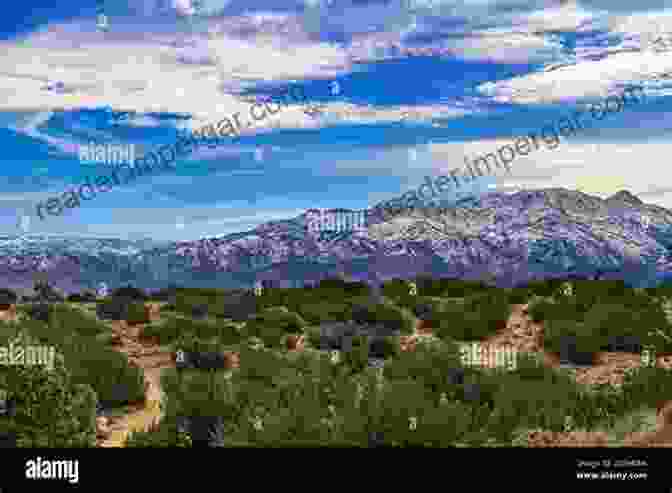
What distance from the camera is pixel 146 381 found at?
1923 cm

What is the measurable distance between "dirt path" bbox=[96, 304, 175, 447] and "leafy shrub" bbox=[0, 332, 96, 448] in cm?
72

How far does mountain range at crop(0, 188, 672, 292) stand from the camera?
180 feet

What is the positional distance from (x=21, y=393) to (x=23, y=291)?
838 inches

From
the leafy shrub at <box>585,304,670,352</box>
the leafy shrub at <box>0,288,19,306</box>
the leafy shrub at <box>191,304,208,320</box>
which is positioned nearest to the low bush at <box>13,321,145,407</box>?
the leafy shrub at <box>191,304,208,320</box>

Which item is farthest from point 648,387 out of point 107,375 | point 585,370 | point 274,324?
point 274,324

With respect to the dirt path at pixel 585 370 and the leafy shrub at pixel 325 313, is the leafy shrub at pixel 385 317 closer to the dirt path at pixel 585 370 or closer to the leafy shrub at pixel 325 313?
the leafy shrub at pixel 325 313

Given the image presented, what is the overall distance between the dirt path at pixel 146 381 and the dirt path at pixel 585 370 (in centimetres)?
641

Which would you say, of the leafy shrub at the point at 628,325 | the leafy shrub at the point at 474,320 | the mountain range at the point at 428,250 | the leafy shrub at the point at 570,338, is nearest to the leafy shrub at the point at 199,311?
the leafy shrub at the point at 474,320

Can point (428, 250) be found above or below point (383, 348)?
below

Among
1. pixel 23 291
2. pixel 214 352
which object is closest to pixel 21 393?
pixel 214 352

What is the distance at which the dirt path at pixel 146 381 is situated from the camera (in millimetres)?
15492

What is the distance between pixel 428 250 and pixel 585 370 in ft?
264

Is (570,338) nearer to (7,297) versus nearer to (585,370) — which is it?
(585,370)

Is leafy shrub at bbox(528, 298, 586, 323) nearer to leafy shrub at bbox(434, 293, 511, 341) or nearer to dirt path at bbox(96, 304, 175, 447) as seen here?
leafy shrub at bbox(434, 293, 511, 341)
